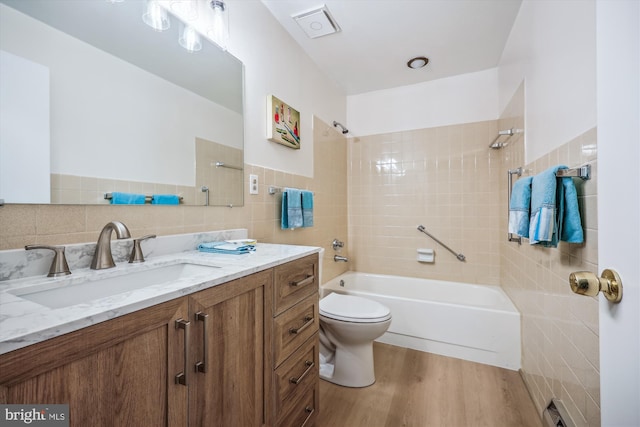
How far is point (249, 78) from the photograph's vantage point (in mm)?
1624

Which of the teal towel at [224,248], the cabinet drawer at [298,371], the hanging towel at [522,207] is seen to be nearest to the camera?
the cabinet drawer at [298,371]

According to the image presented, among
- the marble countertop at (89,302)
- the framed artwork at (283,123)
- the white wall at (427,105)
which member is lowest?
the marble countertop at (89,302)

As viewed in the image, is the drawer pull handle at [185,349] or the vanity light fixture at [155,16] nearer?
the drawer pull handle at [185,349]

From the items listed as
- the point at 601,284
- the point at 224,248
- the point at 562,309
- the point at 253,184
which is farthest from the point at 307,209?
the point at 601,284

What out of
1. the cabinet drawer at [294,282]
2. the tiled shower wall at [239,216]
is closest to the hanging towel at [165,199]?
the tiled shower wall at [239,216]

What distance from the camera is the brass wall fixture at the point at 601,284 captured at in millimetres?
476

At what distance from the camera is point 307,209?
1.99 m

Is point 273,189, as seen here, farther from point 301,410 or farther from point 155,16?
point 301,410

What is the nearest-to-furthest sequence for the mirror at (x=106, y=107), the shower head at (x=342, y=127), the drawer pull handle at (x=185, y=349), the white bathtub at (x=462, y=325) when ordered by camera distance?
the drawer pull handle at (x=185, y=349) < the mirror at (x=106, y=107) < the white bathtub at (x=462, y=325) < the shower head at (x=342, y=127)

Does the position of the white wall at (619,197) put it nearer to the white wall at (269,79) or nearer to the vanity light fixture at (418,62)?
the white wall at (269,79)

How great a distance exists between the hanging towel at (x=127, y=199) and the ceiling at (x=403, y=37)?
1480 millimetres

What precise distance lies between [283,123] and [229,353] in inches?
57.4

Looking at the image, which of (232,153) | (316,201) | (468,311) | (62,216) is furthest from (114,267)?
(468,311)

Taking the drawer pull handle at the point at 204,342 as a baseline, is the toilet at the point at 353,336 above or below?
below
